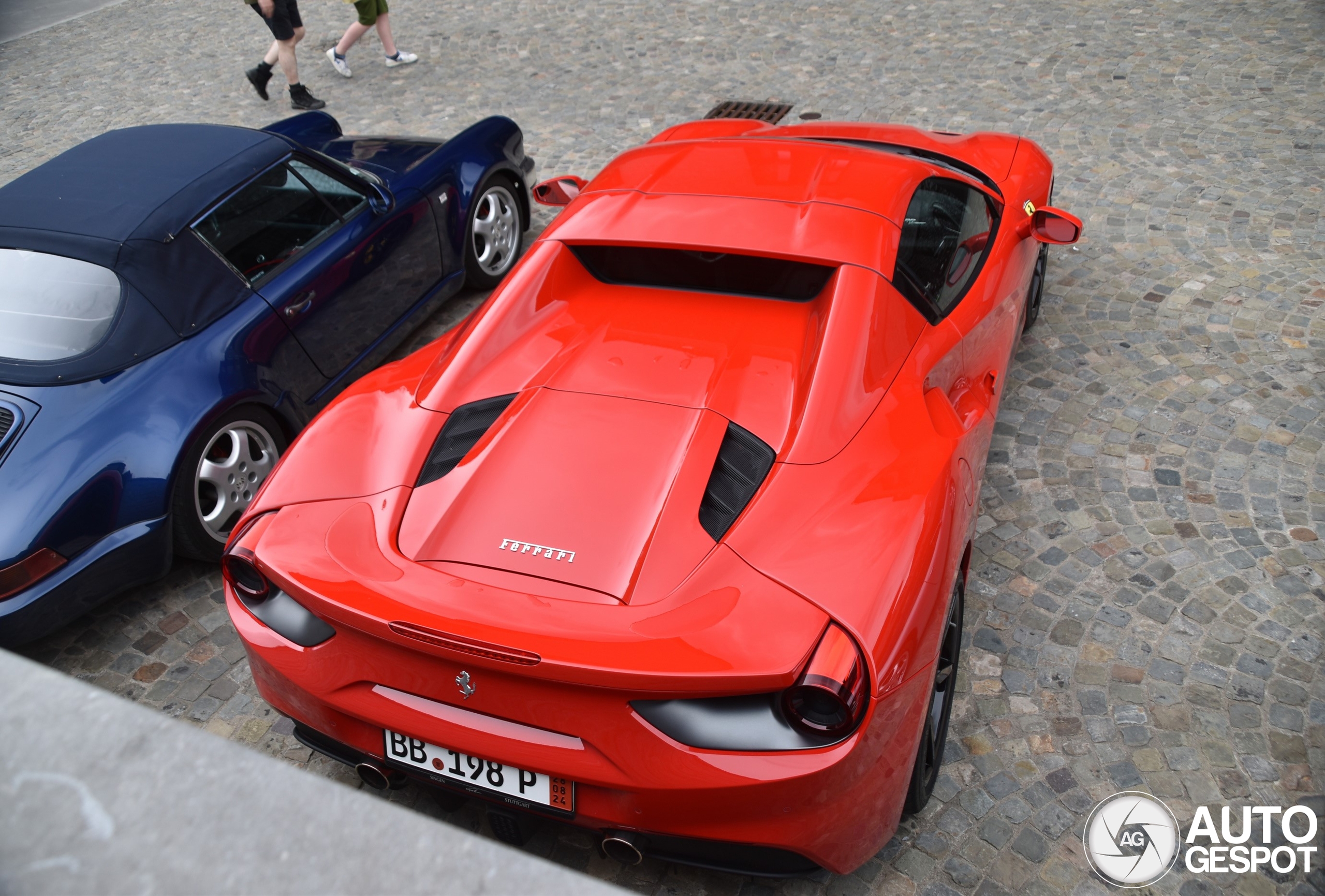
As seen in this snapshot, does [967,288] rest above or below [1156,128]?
above

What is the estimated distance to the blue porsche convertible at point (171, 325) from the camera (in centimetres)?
327

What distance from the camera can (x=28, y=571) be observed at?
3.14 metres

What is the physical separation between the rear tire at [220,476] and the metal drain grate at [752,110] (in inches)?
182

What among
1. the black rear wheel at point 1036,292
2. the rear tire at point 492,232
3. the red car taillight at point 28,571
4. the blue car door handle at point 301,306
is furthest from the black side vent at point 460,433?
the black rear wheel at point 1036,292

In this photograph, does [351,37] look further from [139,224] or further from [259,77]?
[139,224]

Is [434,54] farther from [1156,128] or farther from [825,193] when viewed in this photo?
[825,193]

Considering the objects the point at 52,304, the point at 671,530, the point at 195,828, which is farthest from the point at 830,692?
the point at 52,304

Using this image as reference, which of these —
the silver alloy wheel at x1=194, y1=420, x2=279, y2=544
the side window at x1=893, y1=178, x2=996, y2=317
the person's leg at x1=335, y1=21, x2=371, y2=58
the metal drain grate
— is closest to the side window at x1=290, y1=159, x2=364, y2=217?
the silver alloy wheel at x1=194, y1=420, x2=279, y2=544

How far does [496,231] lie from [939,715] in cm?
398

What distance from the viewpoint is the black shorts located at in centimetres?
808

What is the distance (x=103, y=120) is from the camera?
27.9ft

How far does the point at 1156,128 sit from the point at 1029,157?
2.81 meters

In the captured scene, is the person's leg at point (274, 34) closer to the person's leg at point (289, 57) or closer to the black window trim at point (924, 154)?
the person's leg at point (289, 57)

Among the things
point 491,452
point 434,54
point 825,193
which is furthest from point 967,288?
point 434,54
